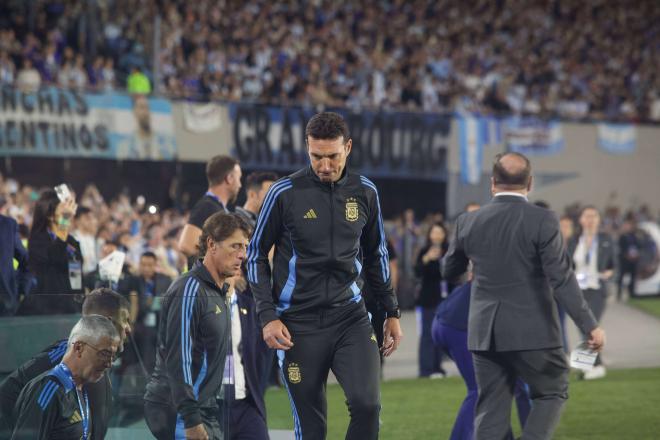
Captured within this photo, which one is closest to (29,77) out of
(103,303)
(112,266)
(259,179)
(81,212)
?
(81,212)

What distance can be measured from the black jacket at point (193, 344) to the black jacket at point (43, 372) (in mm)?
297

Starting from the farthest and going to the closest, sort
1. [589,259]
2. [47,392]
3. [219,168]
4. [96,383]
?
[589,259]
[219,168]
[96,383]
[47,392]

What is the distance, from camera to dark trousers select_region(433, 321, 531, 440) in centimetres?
747

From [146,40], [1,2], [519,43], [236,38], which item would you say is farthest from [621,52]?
[1,2]

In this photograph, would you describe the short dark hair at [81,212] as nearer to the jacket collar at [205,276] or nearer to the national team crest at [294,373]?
the jacket collar at [205,276]

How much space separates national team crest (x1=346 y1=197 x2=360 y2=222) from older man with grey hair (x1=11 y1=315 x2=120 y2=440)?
1.28 metres

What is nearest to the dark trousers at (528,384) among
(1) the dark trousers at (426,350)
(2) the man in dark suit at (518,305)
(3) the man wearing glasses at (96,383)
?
(2) the man in dark suit at (518,305)

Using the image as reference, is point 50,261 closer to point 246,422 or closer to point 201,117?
point 246,422

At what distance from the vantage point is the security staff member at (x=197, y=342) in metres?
5.70

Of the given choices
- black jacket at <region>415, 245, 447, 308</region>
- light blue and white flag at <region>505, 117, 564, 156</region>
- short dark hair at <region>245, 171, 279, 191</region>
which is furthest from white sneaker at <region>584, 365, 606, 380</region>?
light blue and white flag at <region>505, 117, 564, 156</region>

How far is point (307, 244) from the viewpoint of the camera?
226 inches

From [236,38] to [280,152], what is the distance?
272cm

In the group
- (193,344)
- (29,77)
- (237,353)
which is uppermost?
(29,77)

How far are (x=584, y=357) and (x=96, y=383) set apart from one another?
272 cm
